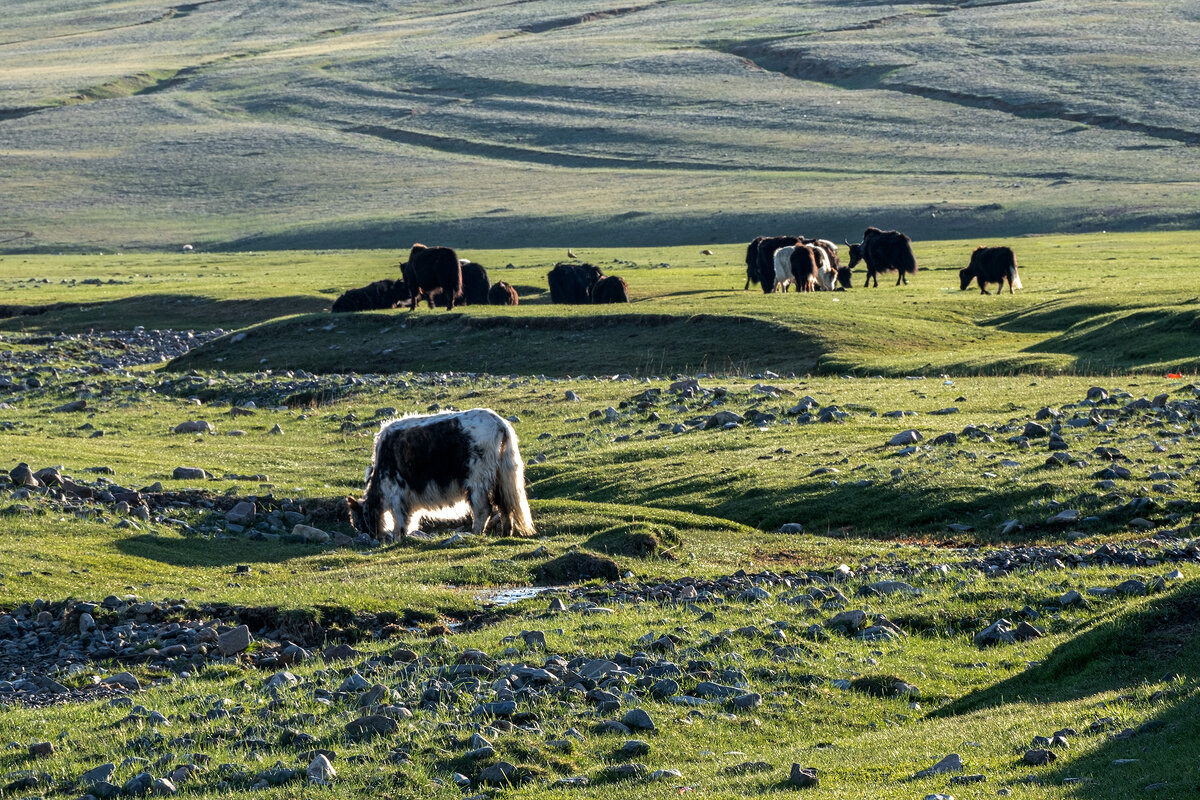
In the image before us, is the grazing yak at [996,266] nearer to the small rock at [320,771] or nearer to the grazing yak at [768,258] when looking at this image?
the grazing yak at [768,258]

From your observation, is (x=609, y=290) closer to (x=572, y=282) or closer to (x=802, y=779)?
(x=572, y=282)

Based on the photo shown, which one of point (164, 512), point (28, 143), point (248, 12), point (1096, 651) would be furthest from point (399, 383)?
point (248, 12)

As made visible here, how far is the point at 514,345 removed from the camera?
3559 centimetres

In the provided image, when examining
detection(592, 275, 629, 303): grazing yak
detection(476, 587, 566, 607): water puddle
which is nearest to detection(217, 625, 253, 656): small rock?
detection(476, 587, 566, 607): water puddle

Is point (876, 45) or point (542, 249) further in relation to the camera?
point (876, 45)

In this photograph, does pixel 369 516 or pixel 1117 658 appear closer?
pixel 1117 658

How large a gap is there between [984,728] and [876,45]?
118 m

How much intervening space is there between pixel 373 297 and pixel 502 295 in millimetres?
4091

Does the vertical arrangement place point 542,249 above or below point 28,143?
below

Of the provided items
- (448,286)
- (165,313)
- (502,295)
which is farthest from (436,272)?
(165,313)

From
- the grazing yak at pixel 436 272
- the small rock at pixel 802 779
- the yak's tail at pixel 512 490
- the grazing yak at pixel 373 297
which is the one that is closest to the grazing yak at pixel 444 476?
the yak's tail at pixel 512 490

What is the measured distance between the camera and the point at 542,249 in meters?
70.1

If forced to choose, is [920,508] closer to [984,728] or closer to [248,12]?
[984,728]

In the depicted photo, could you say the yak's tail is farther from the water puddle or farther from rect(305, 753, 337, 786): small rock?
rect(305, 753, 337, 786): small rock
